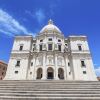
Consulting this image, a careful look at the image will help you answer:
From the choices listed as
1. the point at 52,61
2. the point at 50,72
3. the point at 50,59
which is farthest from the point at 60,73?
the point at 50,59

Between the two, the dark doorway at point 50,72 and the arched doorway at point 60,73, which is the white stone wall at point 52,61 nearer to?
the arched doorway at point 60,73

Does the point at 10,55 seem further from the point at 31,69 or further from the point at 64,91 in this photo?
the point at 64,91

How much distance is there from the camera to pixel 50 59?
119 feet

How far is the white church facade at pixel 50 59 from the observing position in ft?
114

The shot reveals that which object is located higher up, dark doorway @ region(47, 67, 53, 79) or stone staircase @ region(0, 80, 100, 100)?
dark doorway @ region(47, 67, 53, 79)

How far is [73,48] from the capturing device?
38.9 metres

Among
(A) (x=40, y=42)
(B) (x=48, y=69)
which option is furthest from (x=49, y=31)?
(B) (x=48, y=69)

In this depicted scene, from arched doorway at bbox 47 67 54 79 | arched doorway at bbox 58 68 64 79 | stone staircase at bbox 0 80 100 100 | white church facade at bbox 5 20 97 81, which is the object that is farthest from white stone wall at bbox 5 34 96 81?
stone staircase at bbox 0 80 100 100

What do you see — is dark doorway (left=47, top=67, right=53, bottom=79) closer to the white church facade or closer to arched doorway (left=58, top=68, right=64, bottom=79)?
the white church facade

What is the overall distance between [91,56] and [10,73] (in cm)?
2391

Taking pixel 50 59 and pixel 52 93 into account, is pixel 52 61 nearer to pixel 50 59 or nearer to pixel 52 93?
pixel 50 59

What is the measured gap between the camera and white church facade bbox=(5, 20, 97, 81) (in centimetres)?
3472

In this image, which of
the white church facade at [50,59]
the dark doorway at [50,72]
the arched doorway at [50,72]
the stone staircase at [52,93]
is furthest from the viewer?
the dark doorway at [50,72]

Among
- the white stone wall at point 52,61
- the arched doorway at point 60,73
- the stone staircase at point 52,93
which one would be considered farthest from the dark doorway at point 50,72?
the stone staircase at point 52,93
